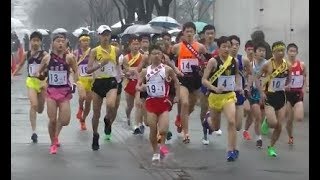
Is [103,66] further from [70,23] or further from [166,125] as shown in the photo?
[70,23]

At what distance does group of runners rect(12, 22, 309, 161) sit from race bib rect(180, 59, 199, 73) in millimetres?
18

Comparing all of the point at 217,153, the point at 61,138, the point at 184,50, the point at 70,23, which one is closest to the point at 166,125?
the point at 217,153

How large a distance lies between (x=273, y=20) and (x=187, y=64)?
7.50m

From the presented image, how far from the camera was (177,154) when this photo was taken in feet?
39.9

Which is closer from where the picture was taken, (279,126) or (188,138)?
(279,126)

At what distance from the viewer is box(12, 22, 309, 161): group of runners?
1143 cm

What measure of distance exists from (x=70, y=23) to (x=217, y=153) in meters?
90.7

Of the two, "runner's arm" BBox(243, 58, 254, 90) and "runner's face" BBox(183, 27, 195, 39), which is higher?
"runner's face" BBox(183, 27, 195, 39)

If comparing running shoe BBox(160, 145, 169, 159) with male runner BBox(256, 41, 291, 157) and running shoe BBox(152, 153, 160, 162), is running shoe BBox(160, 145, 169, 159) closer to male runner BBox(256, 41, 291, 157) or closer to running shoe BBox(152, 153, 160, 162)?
running shoe BBox(152, 153, 160, 162)

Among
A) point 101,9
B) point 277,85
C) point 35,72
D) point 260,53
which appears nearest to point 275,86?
point 277,85

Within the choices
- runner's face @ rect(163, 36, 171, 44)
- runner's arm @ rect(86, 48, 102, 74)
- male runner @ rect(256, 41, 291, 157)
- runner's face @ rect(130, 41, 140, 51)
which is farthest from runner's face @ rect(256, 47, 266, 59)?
runner's arm @ rect(86, 48, 102, 74)

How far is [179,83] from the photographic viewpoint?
40.3 feet

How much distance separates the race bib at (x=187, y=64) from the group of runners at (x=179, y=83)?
0.7 inches

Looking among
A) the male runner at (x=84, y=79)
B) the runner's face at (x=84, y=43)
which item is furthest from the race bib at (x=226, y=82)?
the runner's face at (x=84, y=43)
